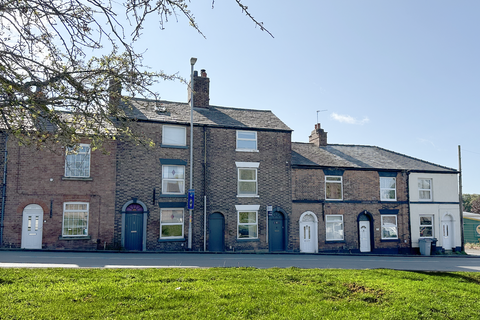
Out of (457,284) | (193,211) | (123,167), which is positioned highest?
(123,167)

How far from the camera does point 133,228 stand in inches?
802

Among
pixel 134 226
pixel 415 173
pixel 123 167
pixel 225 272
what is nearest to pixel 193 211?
pixel 134 226

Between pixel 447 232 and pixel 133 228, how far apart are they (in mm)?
22649

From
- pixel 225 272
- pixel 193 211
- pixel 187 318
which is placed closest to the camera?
pixel 187 318

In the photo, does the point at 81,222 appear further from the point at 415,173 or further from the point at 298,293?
the point at 415,173

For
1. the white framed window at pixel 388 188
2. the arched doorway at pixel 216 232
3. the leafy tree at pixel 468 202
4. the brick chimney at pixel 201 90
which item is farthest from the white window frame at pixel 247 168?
the leafy tree at pixel 468 202

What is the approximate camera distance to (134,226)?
20406 millimetres

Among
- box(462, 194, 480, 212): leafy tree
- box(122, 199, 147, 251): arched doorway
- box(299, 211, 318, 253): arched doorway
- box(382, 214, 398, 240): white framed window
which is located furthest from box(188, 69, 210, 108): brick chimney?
box(462, 194, 480, 212): leafy tree

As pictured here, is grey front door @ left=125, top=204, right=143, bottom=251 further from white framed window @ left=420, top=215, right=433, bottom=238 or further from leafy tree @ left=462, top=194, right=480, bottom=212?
leafy tree @ left=462, top=194, right=480, bottom=212

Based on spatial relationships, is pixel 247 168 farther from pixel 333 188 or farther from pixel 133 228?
pixel 133 228

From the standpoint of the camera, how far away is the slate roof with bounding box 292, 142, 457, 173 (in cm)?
2539

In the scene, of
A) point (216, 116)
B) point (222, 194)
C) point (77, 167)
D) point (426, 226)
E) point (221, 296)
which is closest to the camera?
point (221, 296)

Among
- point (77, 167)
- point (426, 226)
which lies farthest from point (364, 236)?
point (77, 167)

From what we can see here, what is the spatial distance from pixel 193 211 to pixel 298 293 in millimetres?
13825
